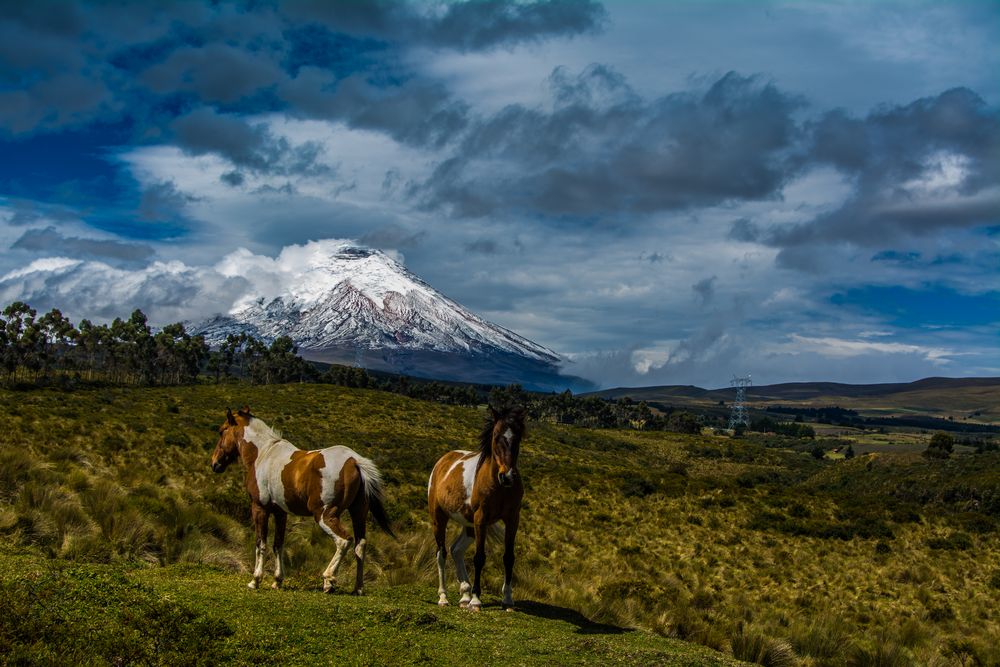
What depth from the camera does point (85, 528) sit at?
10938 millimetres

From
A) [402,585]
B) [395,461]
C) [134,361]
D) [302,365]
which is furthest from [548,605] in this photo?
[302,365]

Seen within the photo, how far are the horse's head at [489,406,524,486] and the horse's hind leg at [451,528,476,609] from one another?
4.58 feet

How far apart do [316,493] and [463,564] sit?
253 centimetres

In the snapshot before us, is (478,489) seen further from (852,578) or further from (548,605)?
(852,578)

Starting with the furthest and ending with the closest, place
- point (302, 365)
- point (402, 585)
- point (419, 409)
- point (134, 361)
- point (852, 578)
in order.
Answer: point (302, 365)
point (134, 361)
point (419, 409)
point (852, 578)
point (402, 585)

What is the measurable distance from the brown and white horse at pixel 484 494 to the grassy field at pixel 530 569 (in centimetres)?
73

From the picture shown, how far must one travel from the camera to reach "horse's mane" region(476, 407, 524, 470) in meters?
10.1

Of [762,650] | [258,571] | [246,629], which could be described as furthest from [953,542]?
[246,629]

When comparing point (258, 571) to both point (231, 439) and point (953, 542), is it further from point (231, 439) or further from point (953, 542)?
point (953, 542)

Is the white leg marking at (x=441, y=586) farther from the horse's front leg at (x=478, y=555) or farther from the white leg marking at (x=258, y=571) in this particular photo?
the white leg marking at (x=258, y=571)

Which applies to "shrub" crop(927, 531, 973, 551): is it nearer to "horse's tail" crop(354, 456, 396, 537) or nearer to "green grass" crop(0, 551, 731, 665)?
"green grass" crop(0, 551, 731, 665)

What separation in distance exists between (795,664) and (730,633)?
3.80 ft

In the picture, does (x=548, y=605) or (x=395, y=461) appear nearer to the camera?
(x=548, y=605)

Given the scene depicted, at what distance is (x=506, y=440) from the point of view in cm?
995
